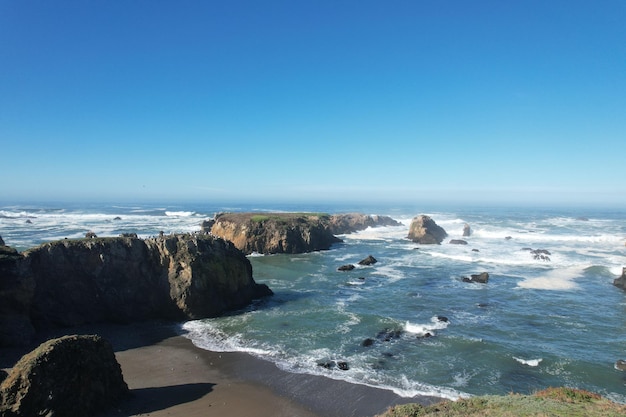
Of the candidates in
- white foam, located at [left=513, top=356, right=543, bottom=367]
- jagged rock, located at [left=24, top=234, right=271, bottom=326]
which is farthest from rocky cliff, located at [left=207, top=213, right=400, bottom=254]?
white foam, located at [left=513, top=356, right=543, bottom=367]

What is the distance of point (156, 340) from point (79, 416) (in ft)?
30.4

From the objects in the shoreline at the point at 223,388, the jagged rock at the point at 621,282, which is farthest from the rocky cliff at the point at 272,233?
the jagged rock at the point at 621,282

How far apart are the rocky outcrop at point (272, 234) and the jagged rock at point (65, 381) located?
1616 inches

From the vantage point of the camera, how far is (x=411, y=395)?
55.5 feet

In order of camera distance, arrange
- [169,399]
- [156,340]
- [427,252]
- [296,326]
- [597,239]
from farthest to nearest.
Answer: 1. [597,239]
2. [427,252]
3. [296,326]
4. [156,340]
5. [169,399]

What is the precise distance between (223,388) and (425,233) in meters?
56.7

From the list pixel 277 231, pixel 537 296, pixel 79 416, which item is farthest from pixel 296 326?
pixel 277 231

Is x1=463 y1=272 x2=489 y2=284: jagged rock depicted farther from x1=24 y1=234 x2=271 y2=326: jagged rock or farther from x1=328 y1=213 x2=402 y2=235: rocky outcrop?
x1=328 y1=213 x2=402 y2=235: rocky outcrop

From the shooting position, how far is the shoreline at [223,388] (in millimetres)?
15805

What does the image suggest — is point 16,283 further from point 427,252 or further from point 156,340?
point 427,252

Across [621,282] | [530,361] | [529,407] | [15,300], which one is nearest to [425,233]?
[621,282]

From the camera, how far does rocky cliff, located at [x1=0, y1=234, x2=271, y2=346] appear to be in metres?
24.2

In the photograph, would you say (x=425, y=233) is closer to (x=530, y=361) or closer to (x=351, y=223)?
(x=351, y=223)

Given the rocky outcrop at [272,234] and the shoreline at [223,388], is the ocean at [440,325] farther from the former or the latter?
the rocky outcrop at [272,234]
